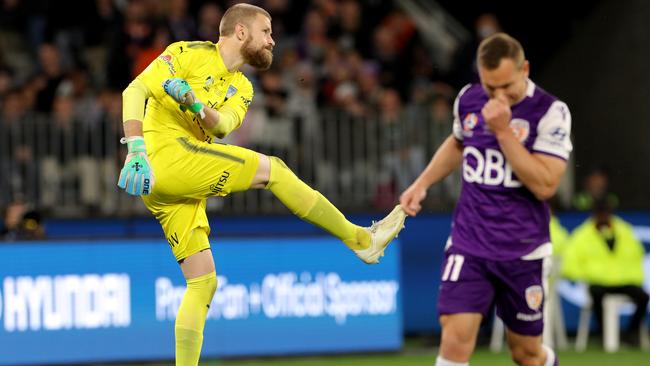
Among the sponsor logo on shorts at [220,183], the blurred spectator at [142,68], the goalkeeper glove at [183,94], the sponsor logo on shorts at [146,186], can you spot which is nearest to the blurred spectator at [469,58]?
the blurred spectator at [142,68]

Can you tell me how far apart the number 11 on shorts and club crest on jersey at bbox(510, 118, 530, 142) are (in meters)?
0.78

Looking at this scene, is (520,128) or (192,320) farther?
(192,320)

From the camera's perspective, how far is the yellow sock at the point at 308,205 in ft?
25.2

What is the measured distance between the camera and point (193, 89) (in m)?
7.48

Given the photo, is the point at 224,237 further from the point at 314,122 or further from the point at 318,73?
the point at 318,73

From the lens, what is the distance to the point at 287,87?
1471cm

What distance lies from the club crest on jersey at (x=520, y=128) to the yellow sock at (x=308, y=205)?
112 cm

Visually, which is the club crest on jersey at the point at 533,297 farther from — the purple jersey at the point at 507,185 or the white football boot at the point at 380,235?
the white football boot at the point at 380,235

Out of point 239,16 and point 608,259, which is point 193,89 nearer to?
point 239,16

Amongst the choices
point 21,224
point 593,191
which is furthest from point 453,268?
point 593,191

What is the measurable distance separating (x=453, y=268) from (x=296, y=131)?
683cm

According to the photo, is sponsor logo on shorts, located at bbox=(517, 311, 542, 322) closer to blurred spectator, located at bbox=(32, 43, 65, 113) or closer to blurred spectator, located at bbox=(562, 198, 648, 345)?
blurred spectator, located at bbox=(562, 198, 648, 345)

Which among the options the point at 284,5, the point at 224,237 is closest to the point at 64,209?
the point at 224,237

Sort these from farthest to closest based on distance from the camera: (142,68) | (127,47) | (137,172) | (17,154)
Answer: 1. (127,47)
2. (142,68)
3. (17,154)
4. (137,172)
